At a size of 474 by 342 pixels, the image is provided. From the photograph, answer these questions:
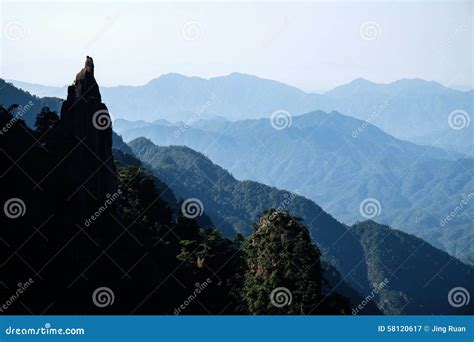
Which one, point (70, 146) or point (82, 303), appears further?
point (70, 146)

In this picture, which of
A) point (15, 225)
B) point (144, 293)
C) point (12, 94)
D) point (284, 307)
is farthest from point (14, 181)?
point (12, 94)

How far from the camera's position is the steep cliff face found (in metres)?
43.6

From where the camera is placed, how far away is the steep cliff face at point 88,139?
43.6 metres

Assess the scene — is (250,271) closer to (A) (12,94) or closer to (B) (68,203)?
(B) (68,203)

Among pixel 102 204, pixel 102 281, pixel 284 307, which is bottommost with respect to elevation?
pixel 102 281

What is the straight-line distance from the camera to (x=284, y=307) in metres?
41.7

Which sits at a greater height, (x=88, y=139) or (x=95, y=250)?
(x=88, y=139)

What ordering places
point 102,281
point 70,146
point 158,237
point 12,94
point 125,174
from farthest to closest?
Answer: point 12,94 < point 125,174 < point 158,237 < point 70,146 < point 102,281

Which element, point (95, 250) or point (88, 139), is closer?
point (95, 250)

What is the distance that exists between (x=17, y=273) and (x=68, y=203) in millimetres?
6643

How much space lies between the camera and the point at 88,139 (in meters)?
45.1

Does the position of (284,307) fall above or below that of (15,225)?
above

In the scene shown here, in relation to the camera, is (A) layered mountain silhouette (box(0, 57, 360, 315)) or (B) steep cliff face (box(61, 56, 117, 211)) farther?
(B) steep cliff face (box(61, 56, 117, 211))

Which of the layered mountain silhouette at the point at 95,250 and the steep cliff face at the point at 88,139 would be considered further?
the steep cliff face at the point at 88,139
